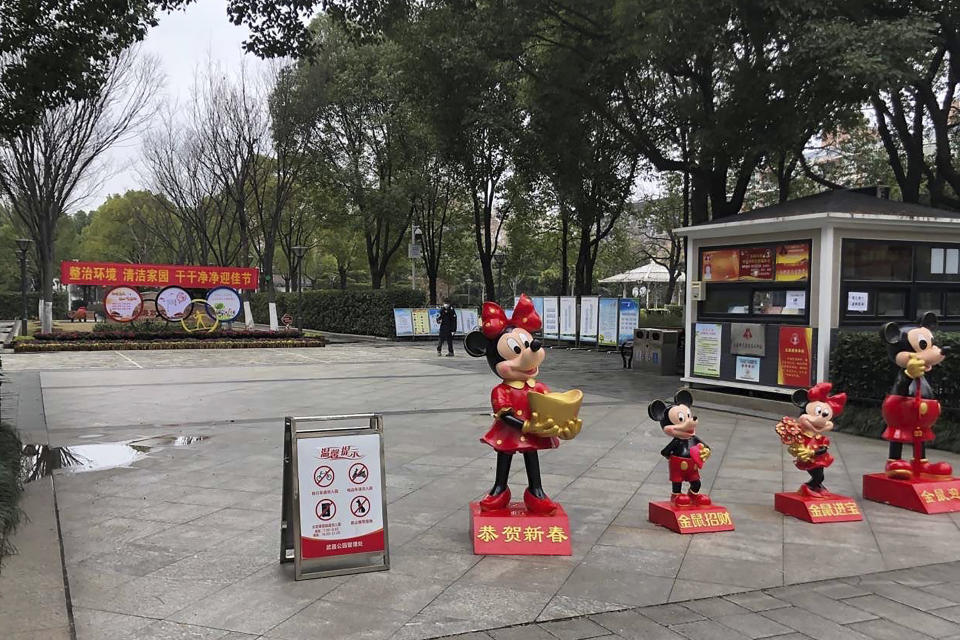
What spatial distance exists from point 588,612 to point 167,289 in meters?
23.9

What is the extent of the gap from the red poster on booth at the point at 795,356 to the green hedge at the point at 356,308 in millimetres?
19069

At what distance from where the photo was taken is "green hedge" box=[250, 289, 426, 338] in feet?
91.9

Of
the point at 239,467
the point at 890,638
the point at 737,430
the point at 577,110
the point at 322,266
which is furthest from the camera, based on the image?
the point at 322,266

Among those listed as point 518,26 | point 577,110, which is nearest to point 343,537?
point 518,26

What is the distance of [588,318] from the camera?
22719mm

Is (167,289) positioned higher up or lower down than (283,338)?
higher up

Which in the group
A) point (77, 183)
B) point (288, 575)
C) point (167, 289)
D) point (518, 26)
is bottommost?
point (288, 575)

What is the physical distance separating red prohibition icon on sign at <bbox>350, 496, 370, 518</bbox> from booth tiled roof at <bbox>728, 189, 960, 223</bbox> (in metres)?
7.71

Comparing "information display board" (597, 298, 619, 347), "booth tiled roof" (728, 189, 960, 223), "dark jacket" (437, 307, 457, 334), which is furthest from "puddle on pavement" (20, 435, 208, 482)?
"information display board" (597, 298, 619, 347)

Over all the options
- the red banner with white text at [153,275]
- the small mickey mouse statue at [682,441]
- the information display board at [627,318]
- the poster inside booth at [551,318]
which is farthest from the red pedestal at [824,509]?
the red banner with white text at [153,275]

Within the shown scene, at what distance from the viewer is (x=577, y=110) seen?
1702cm

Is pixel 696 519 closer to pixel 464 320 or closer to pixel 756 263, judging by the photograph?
pixel 756 263

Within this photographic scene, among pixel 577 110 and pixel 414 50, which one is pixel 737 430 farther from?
pixel 414 50

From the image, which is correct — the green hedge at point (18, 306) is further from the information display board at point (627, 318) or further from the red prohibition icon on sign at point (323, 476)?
the red prohibition icon on sign at point (323, 476)
